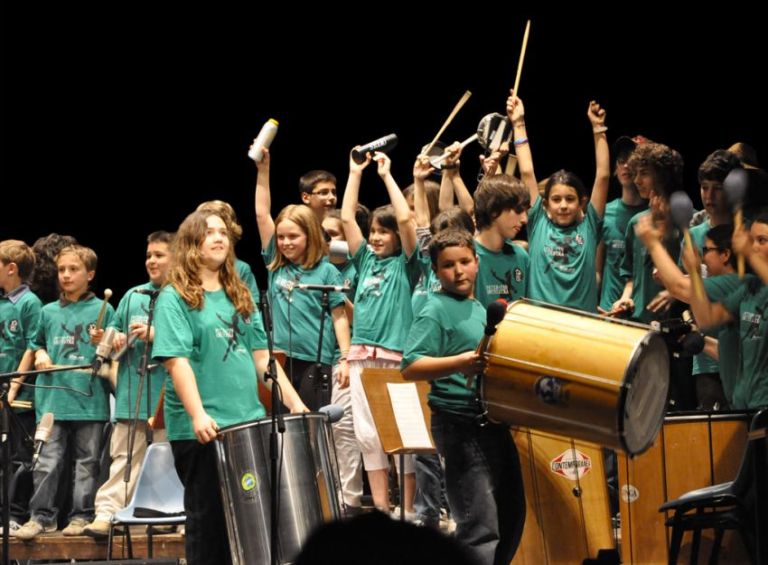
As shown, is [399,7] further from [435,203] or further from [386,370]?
[386,370]

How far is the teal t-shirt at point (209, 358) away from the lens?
172 inches

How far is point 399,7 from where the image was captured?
8.33 metres

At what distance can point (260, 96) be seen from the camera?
8812 mm

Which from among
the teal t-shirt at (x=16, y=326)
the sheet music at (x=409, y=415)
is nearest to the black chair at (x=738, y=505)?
the sheet music at (x=409, y=415)

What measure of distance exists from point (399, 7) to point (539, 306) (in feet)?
15.5

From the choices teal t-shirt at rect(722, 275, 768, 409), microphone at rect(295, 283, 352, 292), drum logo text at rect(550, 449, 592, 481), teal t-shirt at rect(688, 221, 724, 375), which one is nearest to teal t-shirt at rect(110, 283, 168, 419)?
microphone at rect(295, 283, 352, 292)

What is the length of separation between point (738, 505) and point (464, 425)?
104 cm

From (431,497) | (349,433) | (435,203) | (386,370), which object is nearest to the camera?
(386,370)

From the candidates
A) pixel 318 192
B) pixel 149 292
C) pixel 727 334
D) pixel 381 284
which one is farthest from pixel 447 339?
pixel 318 192

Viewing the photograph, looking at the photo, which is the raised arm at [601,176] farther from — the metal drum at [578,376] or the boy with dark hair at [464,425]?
the metal drum at [578,376]

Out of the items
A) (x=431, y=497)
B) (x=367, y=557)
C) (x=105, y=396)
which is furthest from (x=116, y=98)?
(x=367, y=557)

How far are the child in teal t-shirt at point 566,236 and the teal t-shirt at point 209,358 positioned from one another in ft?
6.52

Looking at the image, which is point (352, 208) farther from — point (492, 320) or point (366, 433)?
point (492, 320)

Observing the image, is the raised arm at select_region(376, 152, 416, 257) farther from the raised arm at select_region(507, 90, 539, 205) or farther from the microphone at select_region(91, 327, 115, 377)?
the microphone at select_region(91, 327, 115, 377)
